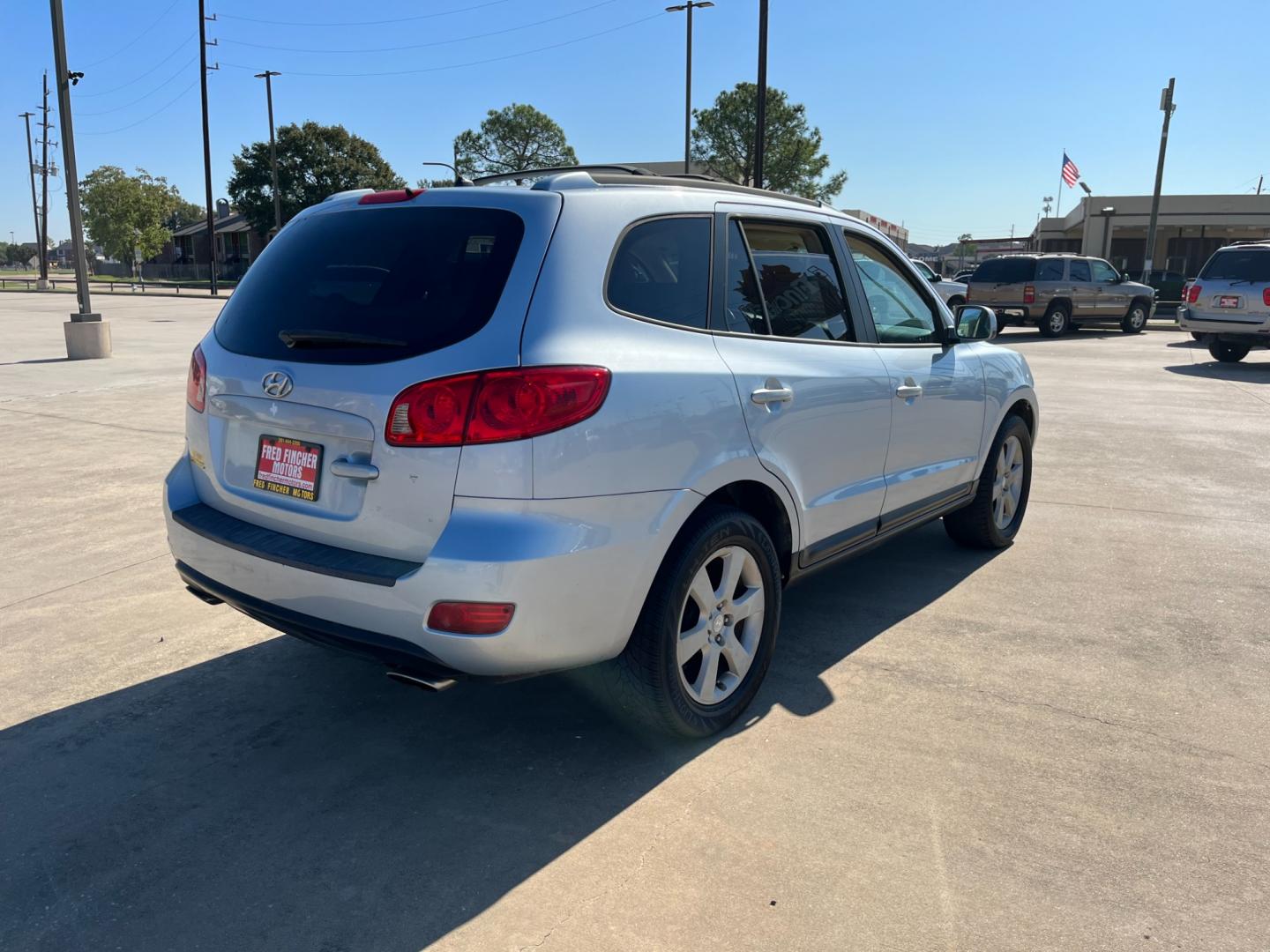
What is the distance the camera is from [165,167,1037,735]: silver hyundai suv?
104 inches

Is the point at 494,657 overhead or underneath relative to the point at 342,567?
underneath

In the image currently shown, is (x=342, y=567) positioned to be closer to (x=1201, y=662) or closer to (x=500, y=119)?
(x=1201, y=662)

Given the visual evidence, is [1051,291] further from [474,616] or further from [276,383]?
[474,616]

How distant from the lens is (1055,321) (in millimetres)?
22953

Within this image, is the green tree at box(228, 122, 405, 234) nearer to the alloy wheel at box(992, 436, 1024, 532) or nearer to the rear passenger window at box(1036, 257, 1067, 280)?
the rear passenger window at box(1036, 257, 1067, 280)

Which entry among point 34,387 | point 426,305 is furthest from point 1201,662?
point 34,387

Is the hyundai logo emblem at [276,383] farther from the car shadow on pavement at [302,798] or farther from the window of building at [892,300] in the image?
the window of building at [892,300]

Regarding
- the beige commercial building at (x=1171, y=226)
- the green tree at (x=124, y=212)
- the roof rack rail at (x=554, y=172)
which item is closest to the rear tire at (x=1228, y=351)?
the roof rack rail at (x=554, y=172)

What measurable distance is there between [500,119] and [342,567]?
284 feet

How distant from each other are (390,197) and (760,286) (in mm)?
1384

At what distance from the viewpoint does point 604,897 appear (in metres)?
2.55

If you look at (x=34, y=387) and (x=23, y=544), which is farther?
(x=34, y=387)

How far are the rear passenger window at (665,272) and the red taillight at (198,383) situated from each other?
4.97 ft

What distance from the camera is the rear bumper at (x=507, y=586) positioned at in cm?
261
